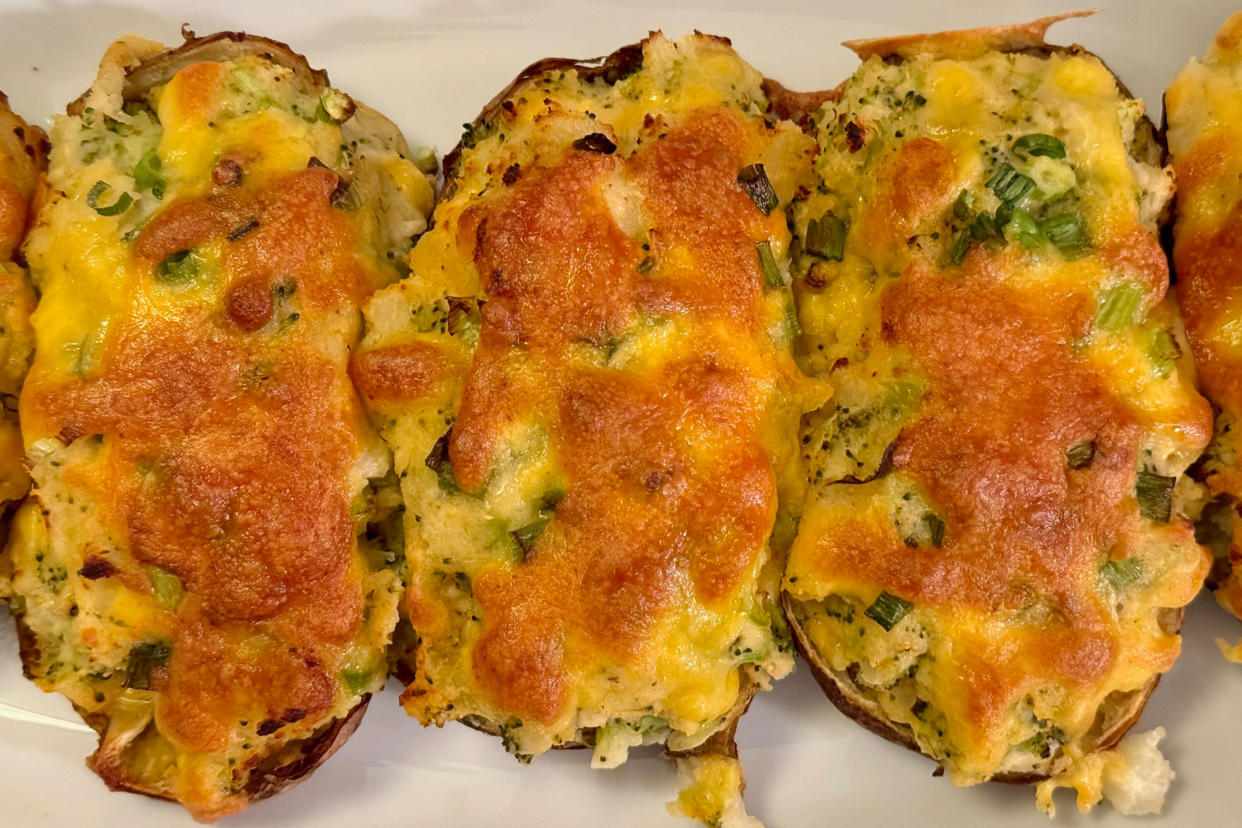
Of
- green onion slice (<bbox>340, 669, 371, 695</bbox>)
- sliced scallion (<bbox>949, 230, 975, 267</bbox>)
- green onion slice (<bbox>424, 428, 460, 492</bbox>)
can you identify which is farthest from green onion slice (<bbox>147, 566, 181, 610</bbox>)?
sliced scallion (<bbox>949, 230, 975, 267</bbox>)

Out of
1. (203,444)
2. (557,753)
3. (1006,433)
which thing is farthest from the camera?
(557,753)

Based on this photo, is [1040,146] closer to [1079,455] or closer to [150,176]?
[1079,455]

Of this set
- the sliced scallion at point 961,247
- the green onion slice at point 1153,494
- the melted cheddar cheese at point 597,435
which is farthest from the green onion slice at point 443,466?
the green onion slice at point 1153,494

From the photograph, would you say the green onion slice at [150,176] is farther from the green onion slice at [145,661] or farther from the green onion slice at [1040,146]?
the green onion slice at [1040,146]

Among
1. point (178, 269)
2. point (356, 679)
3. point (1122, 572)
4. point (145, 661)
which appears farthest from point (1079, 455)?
point (145, 661)

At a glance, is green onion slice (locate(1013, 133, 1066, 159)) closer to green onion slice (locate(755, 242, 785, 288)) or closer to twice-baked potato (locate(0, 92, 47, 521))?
green onion slice (locate(755, 242, 785, 288))

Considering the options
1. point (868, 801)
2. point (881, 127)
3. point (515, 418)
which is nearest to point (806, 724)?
point (868, 801)
